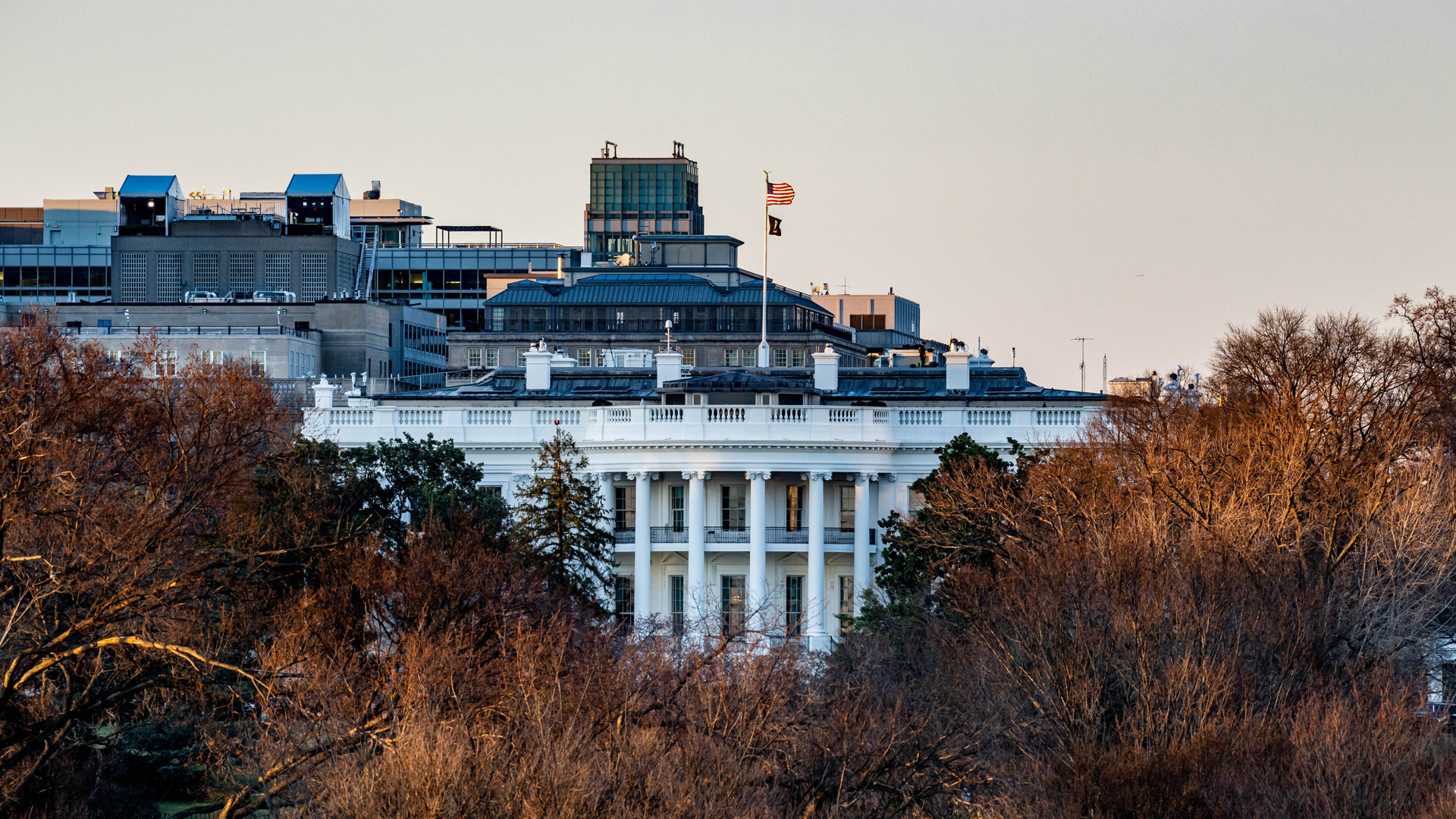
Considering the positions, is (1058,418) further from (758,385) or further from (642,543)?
(642,543)

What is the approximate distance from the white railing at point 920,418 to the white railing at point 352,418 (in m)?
21.4

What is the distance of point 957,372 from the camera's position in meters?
105

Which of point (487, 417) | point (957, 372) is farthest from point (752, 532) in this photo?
point (957, 372)

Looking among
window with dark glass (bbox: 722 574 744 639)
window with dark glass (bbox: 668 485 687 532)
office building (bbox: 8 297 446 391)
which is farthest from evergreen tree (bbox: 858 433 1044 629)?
office building (bbox: 8 297 446 391)

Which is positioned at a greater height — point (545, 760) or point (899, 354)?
point (899, 354)

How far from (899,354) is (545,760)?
87.6m

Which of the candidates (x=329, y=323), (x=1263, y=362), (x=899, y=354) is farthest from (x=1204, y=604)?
(x=329, y=323)

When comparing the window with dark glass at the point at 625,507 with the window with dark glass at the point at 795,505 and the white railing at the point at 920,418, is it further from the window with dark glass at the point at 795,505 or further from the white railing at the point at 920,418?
the white railing at the point at 920,418

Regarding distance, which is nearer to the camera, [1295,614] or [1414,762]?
[1414,762]

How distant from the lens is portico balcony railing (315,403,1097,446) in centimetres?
9281

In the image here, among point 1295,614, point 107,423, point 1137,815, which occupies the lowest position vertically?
point 1137,815

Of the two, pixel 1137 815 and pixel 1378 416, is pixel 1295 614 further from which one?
pixel 1378 416

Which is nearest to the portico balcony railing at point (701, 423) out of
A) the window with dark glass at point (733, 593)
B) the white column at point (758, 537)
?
the white column at point (758, 537)

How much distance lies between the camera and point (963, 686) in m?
61.2
